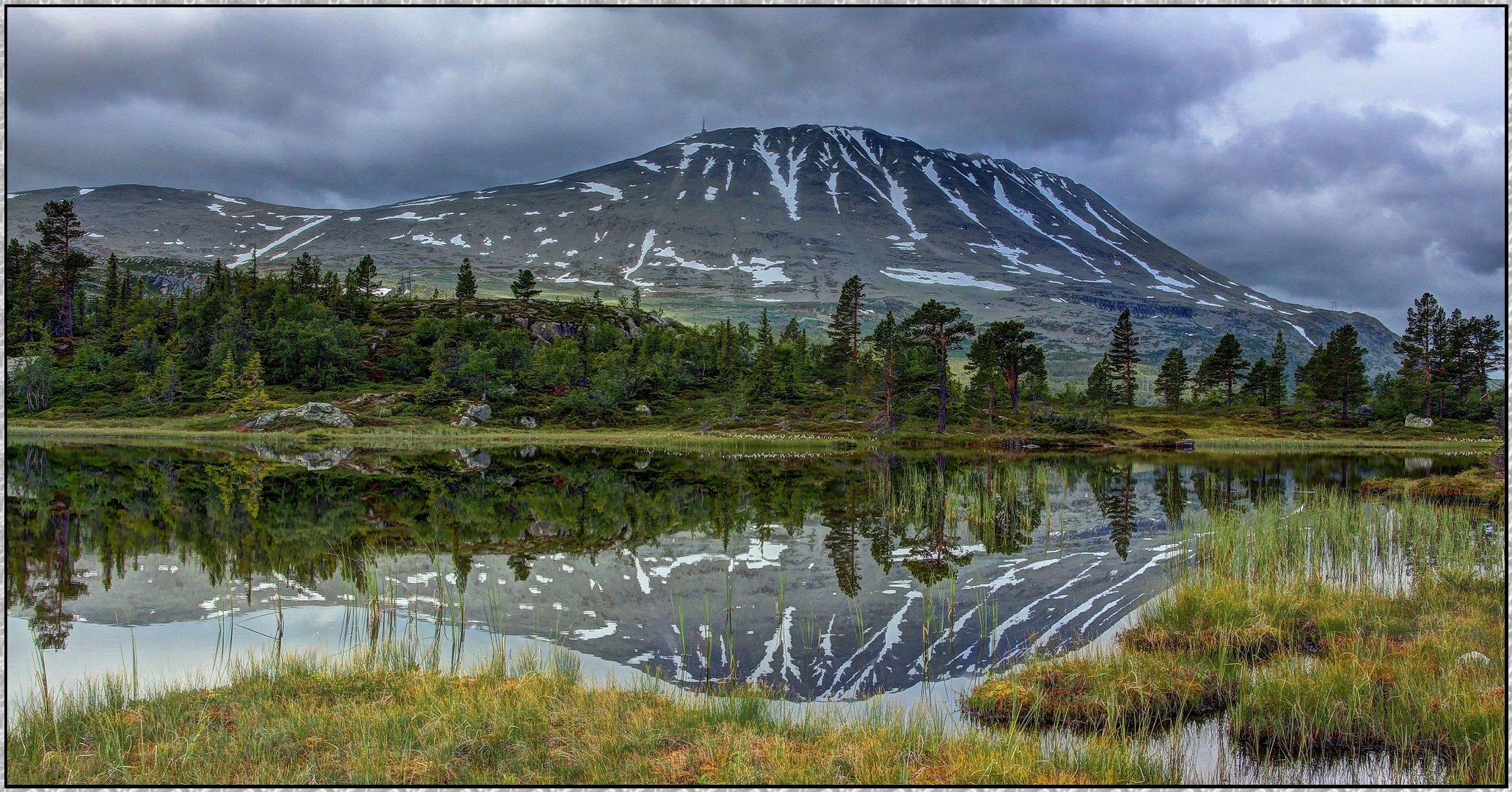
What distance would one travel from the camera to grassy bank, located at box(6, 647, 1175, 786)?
7.20m

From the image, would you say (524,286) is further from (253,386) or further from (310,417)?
(310,417)

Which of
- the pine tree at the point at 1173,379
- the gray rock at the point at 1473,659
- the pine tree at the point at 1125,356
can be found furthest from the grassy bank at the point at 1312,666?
the pine tree at the point at 1173,379

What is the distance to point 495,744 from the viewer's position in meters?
7.83

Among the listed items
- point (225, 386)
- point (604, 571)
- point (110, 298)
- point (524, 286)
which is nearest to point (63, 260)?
point (110, 298)

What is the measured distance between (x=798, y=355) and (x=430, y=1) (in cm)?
9981

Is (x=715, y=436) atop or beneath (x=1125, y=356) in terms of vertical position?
beneath

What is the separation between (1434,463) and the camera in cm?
5284

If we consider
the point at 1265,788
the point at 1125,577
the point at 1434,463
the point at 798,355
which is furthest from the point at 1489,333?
the point at 1265,788

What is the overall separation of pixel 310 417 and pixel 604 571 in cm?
7622

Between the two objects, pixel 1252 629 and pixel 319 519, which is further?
pixel 319 519

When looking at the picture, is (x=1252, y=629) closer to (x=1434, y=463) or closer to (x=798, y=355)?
(x=1434, y=463)

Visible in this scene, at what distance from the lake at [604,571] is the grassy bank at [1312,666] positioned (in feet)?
4.04

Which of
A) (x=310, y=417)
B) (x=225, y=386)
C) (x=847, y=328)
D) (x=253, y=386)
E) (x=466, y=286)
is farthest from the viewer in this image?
(x=466, y=286)

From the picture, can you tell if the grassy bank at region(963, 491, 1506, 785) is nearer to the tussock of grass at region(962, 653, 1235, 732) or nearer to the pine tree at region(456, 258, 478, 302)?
the tussock of grass at region(962, 653, 1235, 732)
